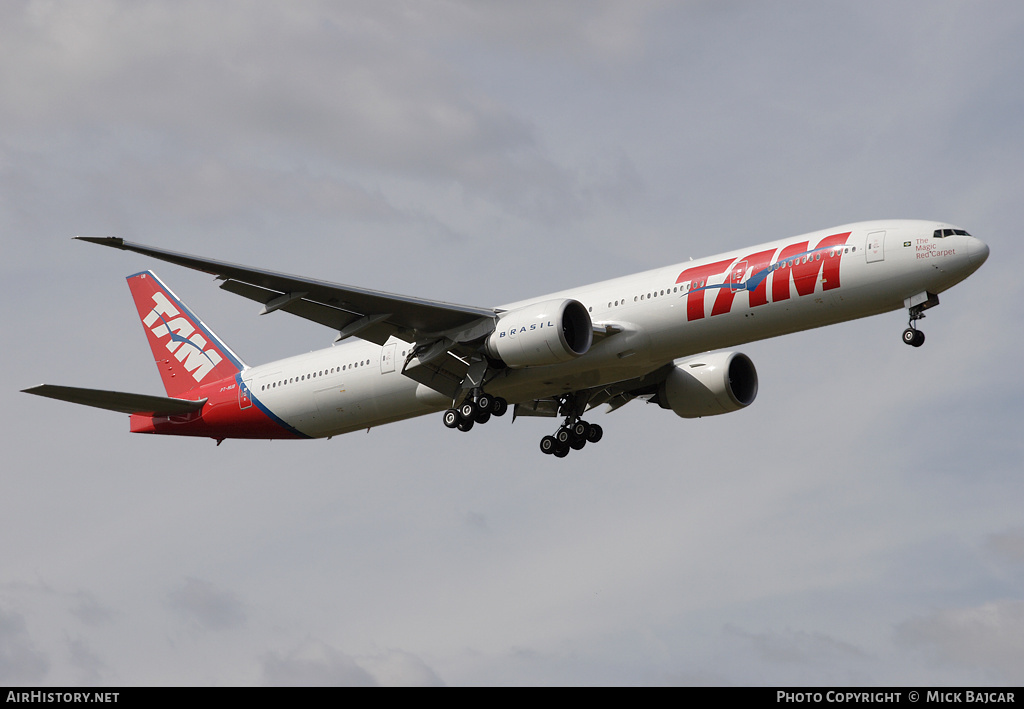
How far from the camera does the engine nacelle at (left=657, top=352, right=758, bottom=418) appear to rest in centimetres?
4391

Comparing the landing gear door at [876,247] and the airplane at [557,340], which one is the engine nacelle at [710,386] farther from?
the landing gear door at [876,247]

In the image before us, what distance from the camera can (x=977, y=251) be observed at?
115 ft

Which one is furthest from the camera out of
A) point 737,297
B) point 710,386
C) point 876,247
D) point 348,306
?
point 710,386

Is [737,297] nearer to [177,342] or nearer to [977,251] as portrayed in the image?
[977,251]

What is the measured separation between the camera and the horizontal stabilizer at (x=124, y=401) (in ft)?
135

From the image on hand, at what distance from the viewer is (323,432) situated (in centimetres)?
4388

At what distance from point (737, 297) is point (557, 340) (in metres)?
5.25

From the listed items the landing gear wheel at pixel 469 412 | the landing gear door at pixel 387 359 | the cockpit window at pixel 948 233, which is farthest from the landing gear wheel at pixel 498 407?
the cockpit window at pixel 948 233

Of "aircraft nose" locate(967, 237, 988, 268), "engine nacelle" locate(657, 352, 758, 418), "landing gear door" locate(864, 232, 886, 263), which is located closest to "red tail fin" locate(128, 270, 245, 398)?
"engine nacelle" locate(657, 352, 758, 418)

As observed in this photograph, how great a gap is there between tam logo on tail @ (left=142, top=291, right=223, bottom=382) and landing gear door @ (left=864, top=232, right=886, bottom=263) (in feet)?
79.4

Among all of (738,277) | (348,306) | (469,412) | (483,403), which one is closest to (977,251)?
(738,277)

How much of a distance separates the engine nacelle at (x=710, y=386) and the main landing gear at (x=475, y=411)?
23.1 feet

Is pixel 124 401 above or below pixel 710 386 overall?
below
